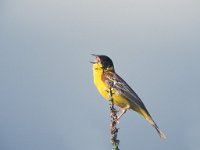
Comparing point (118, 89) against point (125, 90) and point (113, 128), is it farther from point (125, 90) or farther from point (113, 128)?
point (113, 128)

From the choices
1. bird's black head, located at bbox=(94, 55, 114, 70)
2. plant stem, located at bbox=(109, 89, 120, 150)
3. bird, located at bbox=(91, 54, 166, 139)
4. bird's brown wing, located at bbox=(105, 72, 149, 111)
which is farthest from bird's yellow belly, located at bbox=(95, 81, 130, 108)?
plant stem, located at bbox=(109, 89, 120, 150)

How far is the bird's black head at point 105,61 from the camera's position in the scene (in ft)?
44.3

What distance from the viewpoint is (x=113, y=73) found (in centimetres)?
1390

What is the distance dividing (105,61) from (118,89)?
4.79ft

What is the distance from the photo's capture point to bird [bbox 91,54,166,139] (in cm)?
1301

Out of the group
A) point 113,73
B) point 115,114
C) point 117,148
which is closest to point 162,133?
point 113,73

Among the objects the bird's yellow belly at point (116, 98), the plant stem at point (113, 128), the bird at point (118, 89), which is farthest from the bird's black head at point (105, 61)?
the plant stem at point (113, 128)

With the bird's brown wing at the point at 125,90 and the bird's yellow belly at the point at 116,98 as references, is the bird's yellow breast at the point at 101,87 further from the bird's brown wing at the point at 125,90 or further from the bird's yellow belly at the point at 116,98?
the bird's brown wing at the point at 125,90

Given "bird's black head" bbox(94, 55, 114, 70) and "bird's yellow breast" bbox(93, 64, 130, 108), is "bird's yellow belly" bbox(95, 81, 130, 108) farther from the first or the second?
"bird's black head" bbox(94, 55, 114, 70)

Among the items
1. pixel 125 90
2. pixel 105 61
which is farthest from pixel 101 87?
pixel 125 90

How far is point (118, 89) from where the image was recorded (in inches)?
492

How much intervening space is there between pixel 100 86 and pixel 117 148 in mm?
9298

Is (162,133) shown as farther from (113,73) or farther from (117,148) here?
(117,148)

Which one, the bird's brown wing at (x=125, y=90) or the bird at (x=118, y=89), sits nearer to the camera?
the bird's brown wing at (x=125, y=90)
